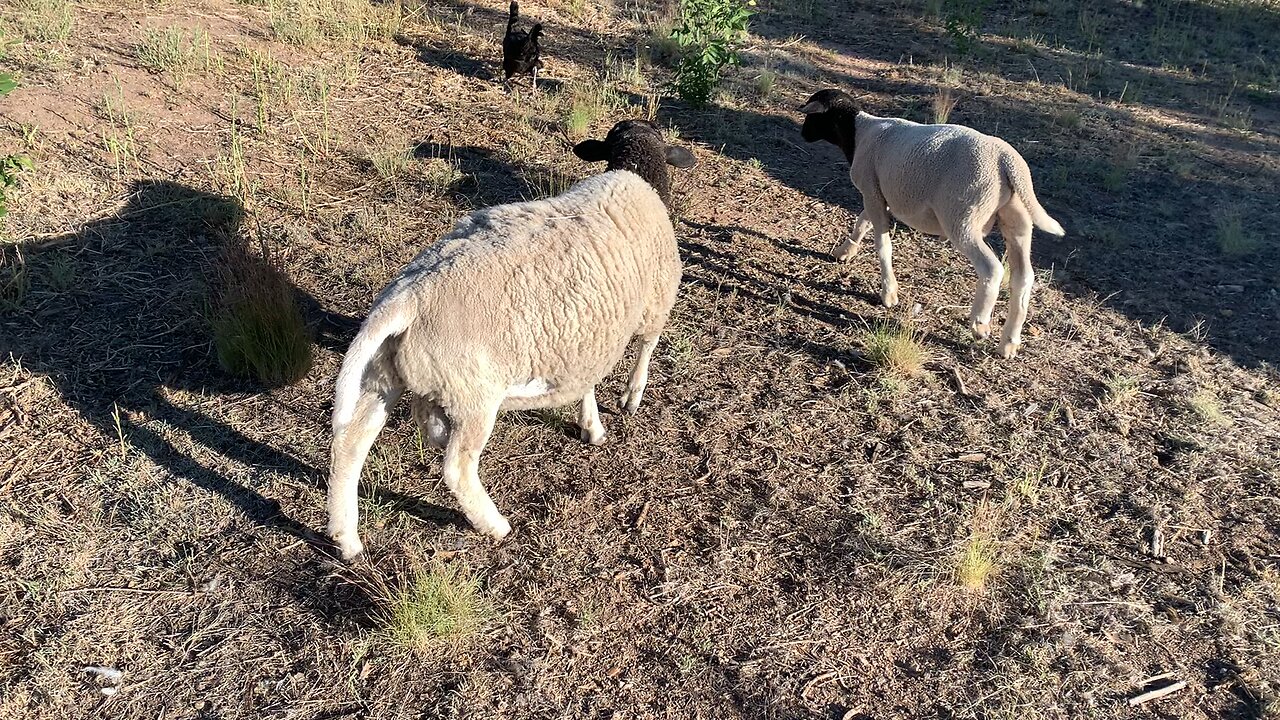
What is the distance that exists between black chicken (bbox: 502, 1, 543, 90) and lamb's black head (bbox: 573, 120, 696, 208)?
290 cm

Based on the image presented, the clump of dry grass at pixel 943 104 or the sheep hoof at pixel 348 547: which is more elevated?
the clump of dry grass at pixel 943 104

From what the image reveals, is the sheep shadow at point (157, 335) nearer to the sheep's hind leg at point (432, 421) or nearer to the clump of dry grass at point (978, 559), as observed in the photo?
the sheep's hind leg at point (432, 421)

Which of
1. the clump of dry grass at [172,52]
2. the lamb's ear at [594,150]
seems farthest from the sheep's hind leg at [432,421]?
the clump of dry grass at [172,52]

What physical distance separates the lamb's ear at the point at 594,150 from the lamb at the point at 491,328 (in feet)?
4.58

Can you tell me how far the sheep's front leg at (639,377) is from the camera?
4.48 metres

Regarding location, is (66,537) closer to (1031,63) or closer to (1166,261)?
(1166,261)

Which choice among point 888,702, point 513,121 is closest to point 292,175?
point 513,121

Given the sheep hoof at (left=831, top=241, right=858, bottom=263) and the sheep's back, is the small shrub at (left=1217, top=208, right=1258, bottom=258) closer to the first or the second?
the sheep hoof at (left=831, top=241, right=858, bottom=263)

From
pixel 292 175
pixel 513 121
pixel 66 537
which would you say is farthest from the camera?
pixel 513 121

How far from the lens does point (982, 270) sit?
498cm

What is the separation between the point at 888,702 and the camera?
3182 mm

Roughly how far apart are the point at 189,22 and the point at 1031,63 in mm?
10160

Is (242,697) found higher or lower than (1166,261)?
lower

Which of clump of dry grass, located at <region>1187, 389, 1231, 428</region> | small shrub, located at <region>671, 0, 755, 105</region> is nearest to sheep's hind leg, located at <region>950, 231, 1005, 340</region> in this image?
clump of dry grass, located at <region>1187, 389, 1231, 428</region>
